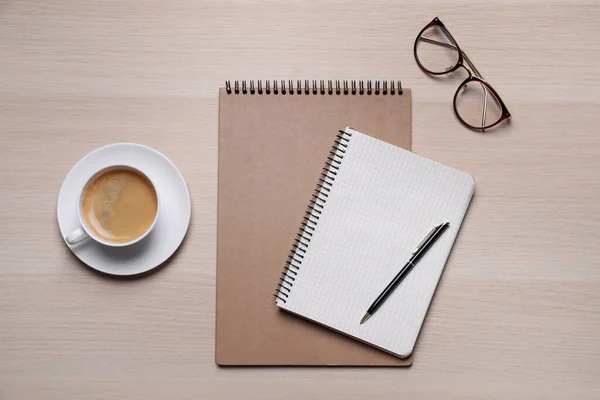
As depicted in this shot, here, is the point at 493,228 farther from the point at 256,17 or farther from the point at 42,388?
the point at 42,388

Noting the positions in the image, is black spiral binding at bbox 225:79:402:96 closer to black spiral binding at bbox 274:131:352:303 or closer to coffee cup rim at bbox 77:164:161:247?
Result: black spiral binding at bbox 274:131:352:303

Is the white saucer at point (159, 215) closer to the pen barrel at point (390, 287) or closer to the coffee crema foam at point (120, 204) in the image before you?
the coffee crema foam at point (120, 204)

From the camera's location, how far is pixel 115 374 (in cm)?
95

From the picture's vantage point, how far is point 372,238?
37.8 inches

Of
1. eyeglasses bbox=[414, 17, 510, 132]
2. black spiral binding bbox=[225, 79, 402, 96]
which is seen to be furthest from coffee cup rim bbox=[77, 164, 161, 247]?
eyeglasses bbox=[414, 17, 510, 132]

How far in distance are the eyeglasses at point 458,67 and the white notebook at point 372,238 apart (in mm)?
92

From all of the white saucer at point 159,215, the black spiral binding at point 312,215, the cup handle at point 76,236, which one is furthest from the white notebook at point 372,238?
the cup handle at point 76,236

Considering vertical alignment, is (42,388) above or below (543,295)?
below

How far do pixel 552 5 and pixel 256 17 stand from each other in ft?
1.41

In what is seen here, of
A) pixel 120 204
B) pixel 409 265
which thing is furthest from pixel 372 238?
pixel 120 204

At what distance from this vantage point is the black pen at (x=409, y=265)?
94cm

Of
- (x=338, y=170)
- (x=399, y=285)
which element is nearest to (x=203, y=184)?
(x=338, y=170)

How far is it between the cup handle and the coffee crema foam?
16mm

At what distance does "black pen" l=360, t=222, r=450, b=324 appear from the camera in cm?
94
